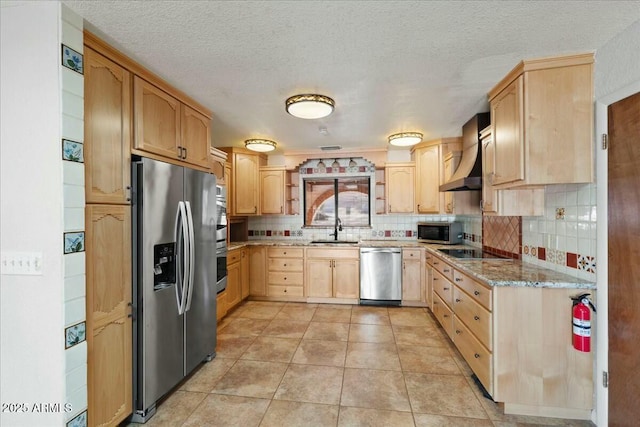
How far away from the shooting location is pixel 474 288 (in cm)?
228

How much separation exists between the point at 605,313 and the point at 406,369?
4.74 feet

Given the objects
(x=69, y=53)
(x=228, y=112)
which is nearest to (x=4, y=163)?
(x=69, y=53)

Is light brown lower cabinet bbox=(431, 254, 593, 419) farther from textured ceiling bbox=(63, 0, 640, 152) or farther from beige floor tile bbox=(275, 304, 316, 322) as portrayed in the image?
beige floor tile bbox=(275, 304, 316, 322)

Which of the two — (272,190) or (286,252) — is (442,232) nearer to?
(286,252)

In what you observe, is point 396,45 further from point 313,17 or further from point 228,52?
point 228,52

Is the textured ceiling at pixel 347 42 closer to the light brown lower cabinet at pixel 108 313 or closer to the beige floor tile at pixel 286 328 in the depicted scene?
the light brown lower cabinet at pixel 108 313

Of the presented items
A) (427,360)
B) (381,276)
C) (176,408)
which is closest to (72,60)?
(176,408)

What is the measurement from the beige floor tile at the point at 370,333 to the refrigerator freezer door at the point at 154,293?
1.78 meters

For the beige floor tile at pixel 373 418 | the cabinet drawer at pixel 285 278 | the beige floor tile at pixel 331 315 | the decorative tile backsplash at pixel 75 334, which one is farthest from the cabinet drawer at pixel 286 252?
the decorative tile backsplash at pixel 75 334

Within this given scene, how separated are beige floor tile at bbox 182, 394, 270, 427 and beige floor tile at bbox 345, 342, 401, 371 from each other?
0.88 metres

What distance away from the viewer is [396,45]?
5.61 feet

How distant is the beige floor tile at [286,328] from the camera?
323cm

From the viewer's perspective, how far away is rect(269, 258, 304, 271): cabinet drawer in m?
4.38

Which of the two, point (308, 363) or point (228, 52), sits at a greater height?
point (228, 52)
